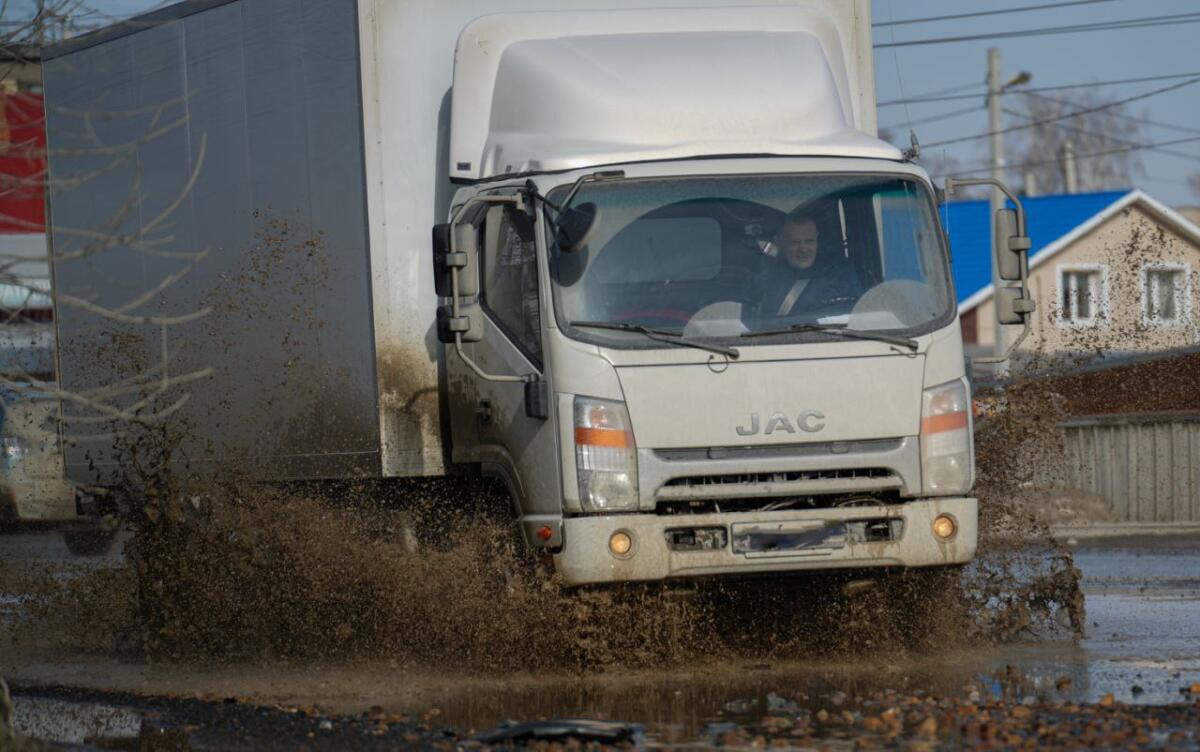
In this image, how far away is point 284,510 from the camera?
433 inches

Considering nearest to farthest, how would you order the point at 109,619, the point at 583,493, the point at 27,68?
1. the point at 583,493
2. the point at 27,68
3. the point at 109,619

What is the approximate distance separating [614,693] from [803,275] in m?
2.36

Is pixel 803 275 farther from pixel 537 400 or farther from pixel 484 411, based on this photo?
pixel 484 411

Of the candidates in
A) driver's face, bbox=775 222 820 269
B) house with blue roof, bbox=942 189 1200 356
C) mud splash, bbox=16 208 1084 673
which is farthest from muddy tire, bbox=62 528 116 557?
house with blue roof, bbox=942 189 1200 356

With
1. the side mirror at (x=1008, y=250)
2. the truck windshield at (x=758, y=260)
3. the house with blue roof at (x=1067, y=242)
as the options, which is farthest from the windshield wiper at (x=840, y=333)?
the house with blue roof at (x=1067, y=242)

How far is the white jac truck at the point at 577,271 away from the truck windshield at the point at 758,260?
15mm

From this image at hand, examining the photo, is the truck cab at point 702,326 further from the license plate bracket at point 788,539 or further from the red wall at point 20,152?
the red wall at point 20,152

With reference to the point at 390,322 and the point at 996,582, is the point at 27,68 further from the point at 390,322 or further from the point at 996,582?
the point at 996,582

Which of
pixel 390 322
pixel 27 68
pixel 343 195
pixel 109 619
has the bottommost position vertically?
pixel 109 619

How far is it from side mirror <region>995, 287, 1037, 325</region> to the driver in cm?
98

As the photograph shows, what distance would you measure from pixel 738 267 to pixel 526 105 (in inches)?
65.2

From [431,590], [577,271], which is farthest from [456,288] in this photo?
[431,590]

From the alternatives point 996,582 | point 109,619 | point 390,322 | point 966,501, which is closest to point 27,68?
point 390,322

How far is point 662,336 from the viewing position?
9.23m
